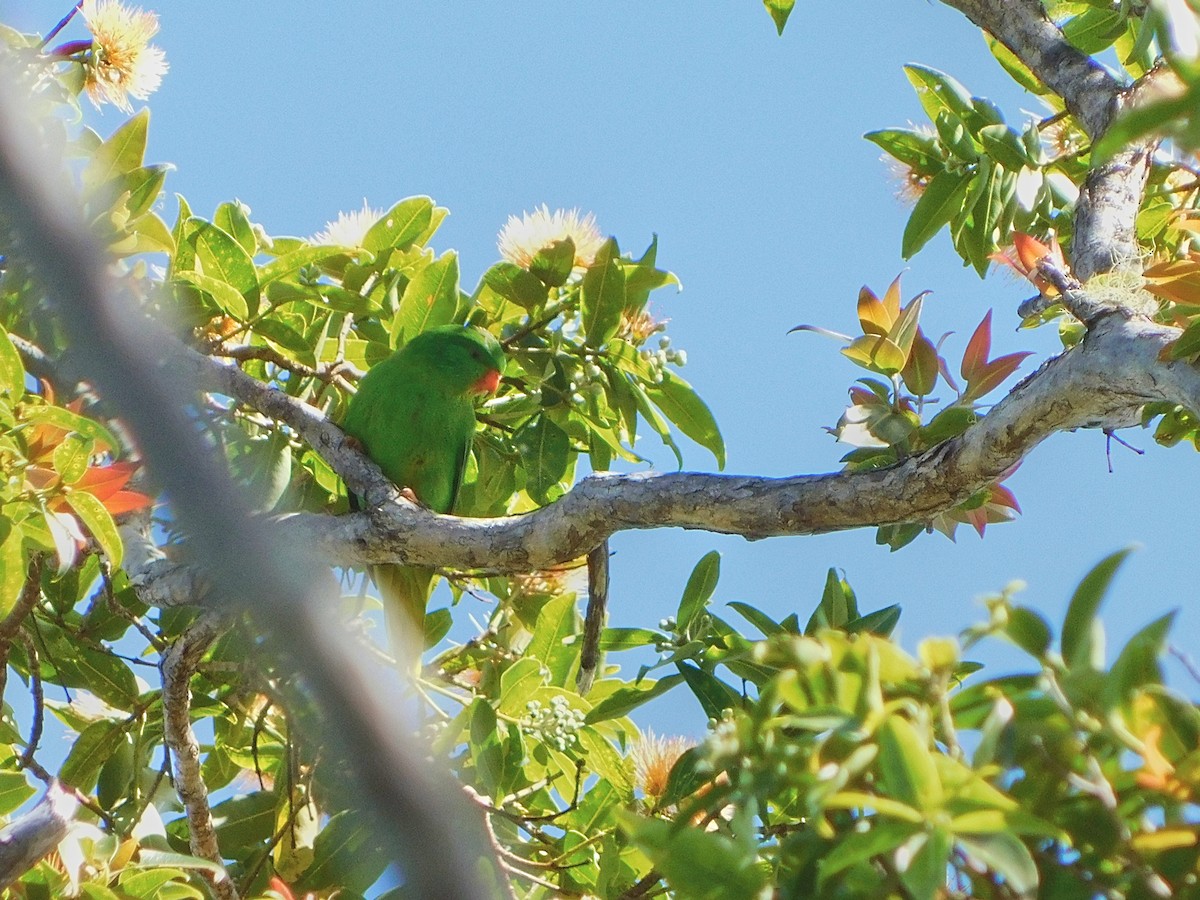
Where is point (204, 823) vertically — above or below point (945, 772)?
above

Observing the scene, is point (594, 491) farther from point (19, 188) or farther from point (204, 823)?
point (19, 188)

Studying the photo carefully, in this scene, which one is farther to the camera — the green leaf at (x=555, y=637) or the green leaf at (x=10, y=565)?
the green leaf at (x=555, y=637)

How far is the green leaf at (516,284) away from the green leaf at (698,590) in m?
1.00

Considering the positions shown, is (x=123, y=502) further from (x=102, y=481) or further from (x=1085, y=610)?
(x=1085, y=610)

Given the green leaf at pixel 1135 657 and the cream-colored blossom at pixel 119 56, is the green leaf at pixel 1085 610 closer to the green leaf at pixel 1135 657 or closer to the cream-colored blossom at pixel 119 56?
the green leaf at pixel 1135 657

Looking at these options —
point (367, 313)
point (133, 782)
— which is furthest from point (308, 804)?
point (367, 313)

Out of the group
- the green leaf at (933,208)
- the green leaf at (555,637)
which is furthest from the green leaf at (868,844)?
the green leaf at (933,208)

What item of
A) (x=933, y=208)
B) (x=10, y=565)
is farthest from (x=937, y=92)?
(x=10, y=565)

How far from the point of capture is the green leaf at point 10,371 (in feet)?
7.04

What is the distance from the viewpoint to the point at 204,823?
2.68m

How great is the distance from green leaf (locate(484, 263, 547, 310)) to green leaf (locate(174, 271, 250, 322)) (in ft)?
2.27

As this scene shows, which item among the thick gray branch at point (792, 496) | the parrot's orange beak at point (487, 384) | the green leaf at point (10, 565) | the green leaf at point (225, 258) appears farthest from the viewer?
the parrot's orange beak at point (487, 384)

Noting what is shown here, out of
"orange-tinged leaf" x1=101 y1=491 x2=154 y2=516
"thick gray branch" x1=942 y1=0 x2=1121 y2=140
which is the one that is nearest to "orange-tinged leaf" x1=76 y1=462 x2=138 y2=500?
"orange-tinged leaf" x1=101 y1=491 x2=154 y2=516

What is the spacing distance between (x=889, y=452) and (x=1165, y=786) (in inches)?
58.9
